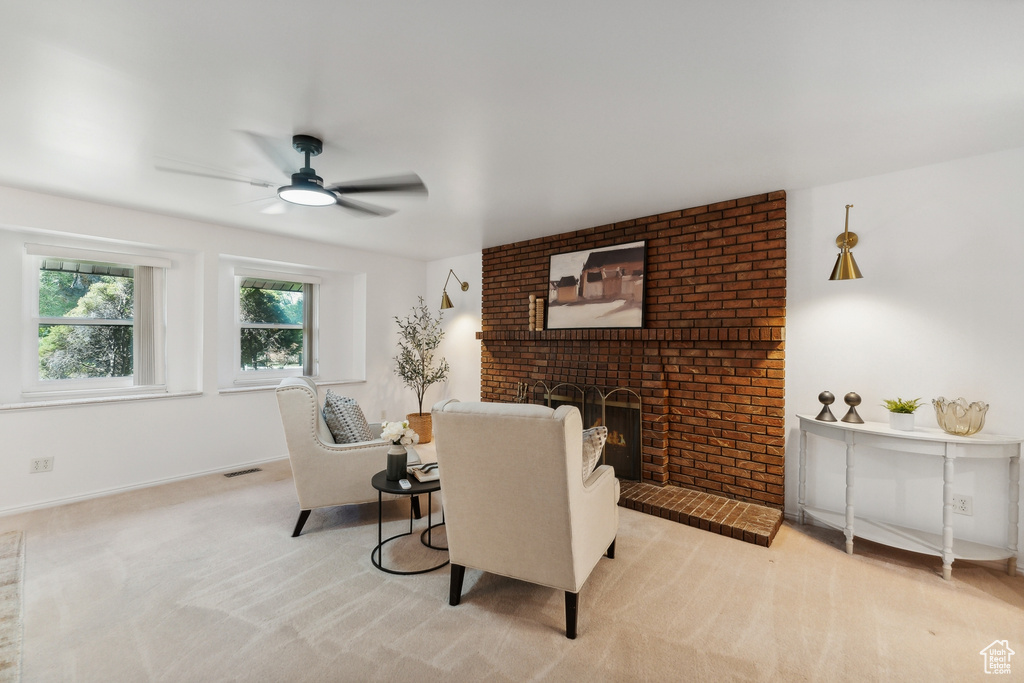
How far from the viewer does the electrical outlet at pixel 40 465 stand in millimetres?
3324

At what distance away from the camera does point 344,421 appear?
3.09 m

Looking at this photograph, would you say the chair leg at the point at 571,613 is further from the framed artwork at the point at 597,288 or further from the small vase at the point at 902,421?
the framed artwork at the point at 597,288

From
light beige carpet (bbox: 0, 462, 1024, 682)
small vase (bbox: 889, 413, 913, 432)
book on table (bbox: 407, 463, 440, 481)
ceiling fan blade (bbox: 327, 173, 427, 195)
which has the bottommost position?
light beige carpet (bbox: 0, 462, 1024, 682)

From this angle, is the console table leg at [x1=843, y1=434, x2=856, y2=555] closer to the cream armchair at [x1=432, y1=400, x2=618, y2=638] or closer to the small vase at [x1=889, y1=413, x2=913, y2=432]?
the small vase at [x1=889, y1=413, x2=913, y2=432]

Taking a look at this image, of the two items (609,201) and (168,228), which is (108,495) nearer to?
(168,228)

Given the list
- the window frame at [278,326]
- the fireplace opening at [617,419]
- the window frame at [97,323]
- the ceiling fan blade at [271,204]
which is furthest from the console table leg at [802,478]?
the window frame at [97,323]

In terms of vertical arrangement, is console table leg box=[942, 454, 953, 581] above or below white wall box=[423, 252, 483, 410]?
below

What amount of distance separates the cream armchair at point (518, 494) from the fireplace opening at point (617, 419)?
1.86 metres

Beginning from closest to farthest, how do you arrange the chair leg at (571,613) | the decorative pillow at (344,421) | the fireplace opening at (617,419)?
the chair leg at (571,613)
the decorative pillow at (344,421)
the fireplace opening at (617,419)

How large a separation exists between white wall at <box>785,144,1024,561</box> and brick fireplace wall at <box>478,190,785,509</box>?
0.14 m

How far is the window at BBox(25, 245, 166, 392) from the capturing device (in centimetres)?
358

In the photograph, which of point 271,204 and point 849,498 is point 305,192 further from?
point 849,498

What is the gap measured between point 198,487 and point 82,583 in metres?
1.57

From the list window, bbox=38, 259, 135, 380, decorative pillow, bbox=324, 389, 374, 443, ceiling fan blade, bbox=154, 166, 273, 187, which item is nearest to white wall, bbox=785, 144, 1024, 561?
decorative pillow, bbox=324, 389, 374, 443
